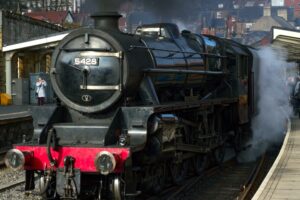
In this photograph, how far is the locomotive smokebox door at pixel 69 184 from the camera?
7453 mm

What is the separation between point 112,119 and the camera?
8.00m

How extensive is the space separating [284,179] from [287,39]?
13198mm

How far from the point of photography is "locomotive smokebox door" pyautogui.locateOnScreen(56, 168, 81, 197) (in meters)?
7.45

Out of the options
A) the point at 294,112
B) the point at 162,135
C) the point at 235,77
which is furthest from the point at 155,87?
the point at 294,112

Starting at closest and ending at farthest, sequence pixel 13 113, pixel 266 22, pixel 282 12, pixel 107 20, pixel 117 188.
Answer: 1. pixel 117 188
2. pixel 107 20
3. pixel 13 113
4. pixel 266 22
5. pixel 282 12

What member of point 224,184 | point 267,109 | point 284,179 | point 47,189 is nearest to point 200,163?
point 224,184

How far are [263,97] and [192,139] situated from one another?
736 centimetres

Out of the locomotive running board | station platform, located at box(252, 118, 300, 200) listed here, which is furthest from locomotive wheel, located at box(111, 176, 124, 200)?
station platform, located at box(252, 118, 300, 200)

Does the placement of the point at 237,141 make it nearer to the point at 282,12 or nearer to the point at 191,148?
the point at 191,148

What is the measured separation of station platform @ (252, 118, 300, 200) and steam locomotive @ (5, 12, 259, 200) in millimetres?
1659

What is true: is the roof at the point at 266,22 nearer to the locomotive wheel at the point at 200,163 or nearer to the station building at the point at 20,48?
the station building at the point at 20,48

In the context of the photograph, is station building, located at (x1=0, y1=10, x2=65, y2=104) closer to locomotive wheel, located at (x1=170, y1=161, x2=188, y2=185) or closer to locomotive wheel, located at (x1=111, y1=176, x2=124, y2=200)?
locomotive wheel, located at (x1=170, y1=161, x2=188, y2=185)

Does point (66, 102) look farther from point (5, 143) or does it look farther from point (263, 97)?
point (263, 97)

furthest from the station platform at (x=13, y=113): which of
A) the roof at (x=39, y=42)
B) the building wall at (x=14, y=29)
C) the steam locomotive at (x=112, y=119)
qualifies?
the steam locomotive at (x=112, y=119)
